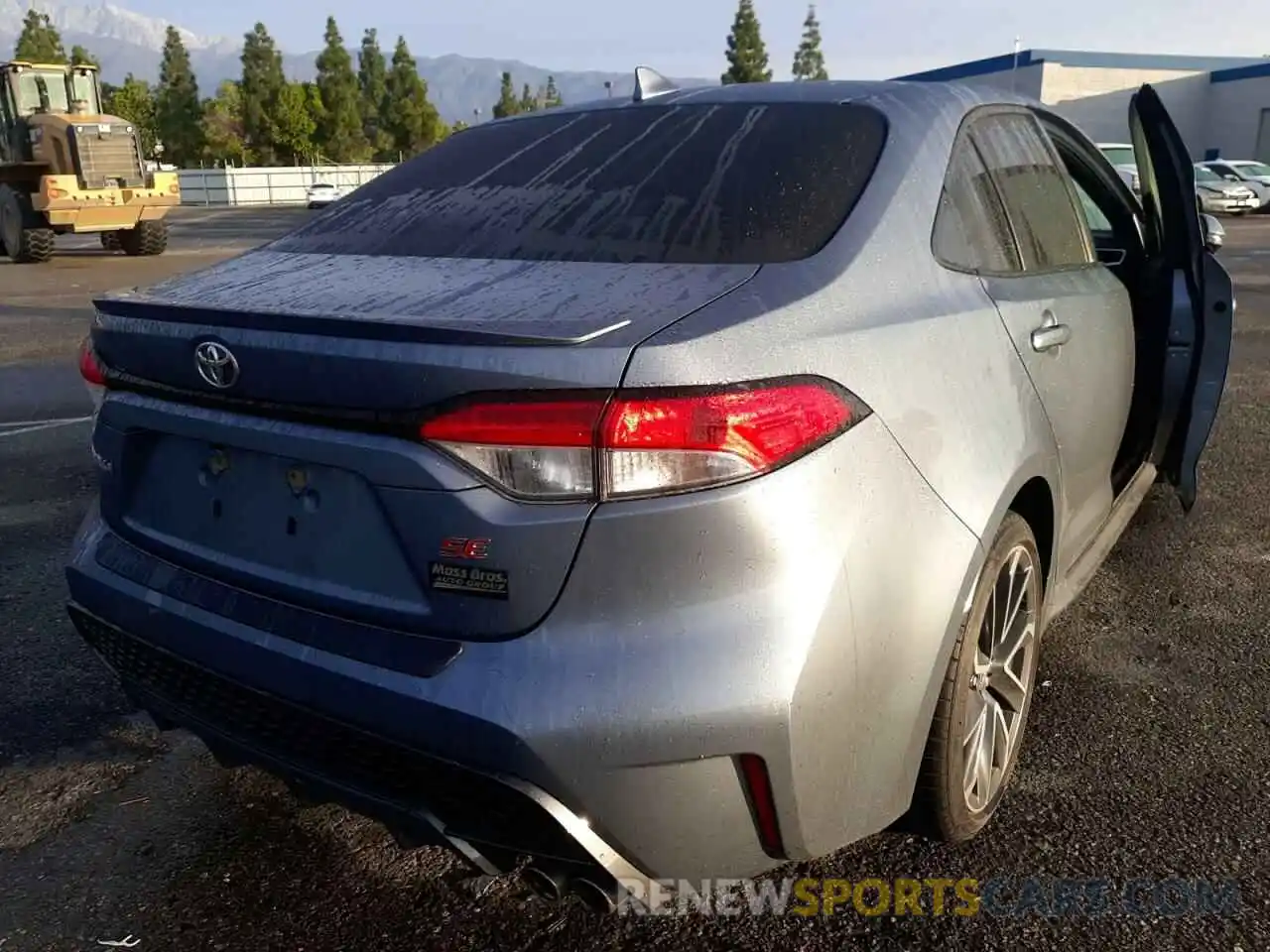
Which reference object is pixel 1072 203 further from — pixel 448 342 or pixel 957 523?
pixel 448 342

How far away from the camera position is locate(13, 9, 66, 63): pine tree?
58656 millimetres

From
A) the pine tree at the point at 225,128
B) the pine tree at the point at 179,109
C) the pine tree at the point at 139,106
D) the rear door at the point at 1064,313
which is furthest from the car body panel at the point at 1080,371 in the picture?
the pine tree at the point at 139,106

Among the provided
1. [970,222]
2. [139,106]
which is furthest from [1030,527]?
[139,106]

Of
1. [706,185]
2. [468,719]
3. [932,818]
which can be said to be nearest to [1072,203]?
[706,185]

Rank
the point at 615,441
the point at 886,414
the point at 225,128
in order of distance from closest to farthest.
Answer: the point at 615,441, the point at 886,414, the point at 225,128

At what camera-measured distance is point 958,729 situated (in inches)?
84.5

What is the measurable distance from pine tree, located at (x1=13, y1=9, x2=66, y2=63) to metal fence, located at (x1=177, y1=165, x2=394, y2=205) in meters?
13.3

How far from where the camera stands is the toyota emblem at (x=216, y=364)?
6.27 feet

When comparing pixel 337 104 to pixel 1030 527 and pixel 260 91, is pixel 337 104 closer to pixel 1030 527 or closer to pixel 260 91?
pixel 260 91

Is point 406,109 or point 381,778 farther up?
point 406,109

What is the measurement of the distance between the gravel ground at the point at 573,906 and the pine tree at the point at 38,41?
6596 centimetres

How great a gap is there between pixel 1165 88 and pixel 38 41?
5803cm

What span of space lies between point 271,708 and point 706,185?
54.1 inches

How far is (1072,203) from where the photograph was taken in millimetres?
3221
